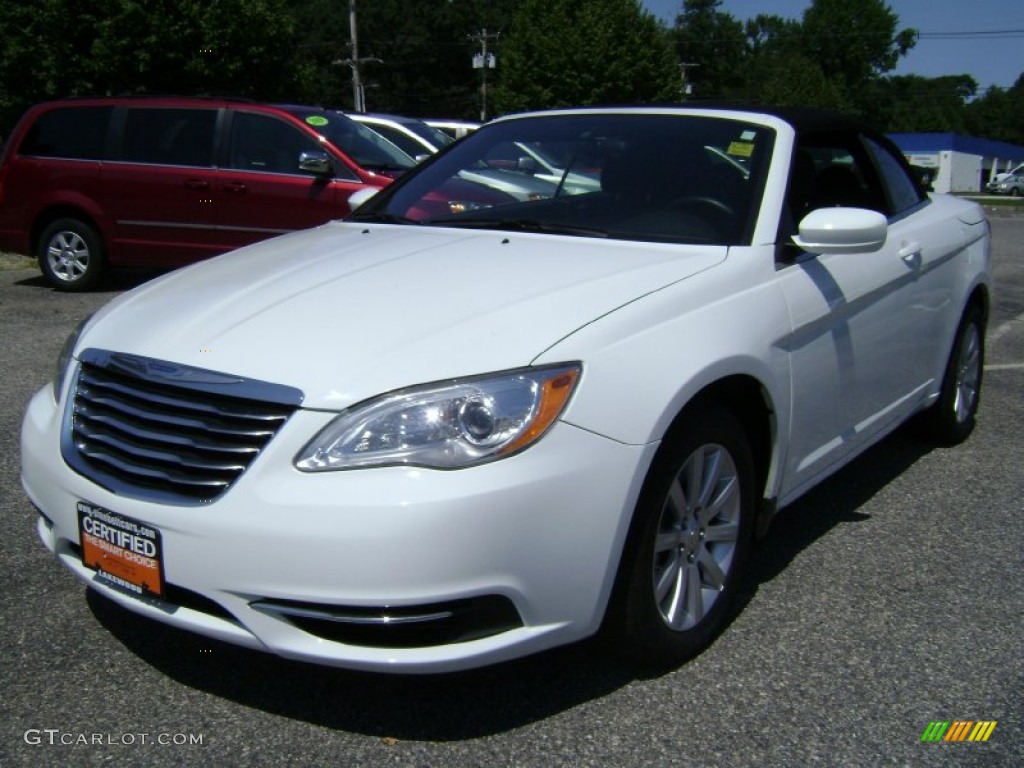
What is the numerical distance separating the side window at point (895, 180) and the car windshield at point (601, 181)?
103 centimetres

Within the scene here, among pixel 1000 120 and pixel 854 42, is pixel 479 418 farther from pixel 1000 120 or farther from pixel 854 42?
pixel 1000 120

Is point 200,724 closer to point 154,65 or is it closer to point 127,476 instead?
point 127,476

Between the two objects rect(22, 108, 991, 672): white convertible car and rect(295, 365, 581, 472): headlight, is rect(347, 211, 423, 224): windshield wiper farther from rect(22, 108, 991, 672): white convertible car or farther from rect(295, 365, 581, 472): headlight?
rect(295, 365, 581, 472): headlight

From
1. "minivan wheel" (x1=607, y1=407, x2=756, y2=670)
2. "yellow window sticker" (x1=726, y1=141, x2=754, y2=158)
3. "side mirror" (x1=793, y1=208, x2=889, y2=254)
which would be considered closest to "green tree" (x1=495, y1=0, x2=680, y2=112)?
"yellow window sticker" (x1=726, y1=141, x2=754, y2=158)

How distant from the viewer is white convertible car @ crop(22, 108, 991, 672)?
7.73ft

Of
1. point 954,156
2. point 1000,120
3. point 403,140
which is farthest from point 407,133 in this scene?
point 1000,120

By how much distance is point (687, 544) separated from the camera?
2.91 meters

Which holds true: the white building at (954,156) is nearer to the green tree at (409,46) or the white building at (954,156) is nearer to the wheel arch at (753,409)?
the green tree at (409,46)

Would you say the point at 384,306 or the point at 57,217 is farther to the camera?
the point at 57,217

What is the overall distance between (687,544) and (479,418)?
82cm

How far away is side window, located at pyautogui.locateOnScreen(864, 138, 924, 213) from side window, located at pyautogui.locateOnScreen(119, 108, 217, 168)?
6257mm

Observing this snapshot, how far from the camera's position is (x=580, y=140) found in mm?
4008

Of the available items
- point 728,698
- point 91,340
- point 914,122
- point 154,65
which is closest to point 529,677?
point 728,698

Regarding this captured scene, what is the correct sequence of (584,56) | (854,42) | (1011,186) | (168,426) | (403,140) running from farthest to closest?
(854,42)
(1011,186)
(584,56)
(403,140)
(168,426)
